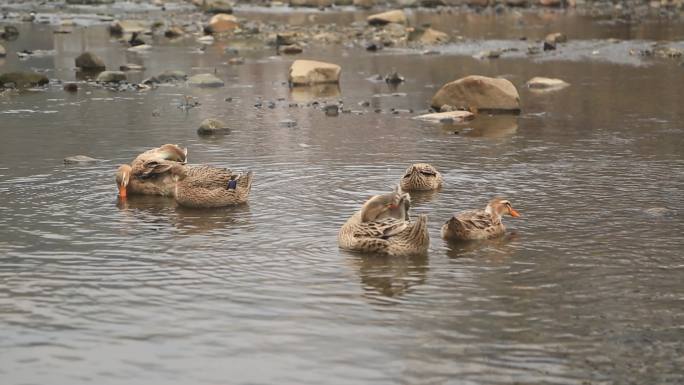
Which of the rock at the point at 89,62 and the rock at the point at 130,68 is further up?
the rock at the point at 89,62

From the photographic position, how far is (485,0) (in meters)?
74.8

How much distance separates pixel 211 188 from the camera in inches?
640

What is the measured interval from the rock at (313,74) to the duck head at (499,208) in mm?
18160

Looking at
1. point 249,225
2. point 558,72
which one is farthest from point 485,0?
point 249,225

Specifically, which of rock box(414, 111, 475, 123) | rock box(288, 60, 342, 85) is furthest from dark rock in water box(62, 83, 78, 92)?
rock box(414, 111, 475, 123)

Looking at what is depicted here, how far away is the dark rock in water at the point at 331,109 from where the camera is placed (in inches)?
1054

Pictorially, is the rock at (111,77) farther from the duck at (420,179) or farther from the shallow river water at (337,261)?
the duck at (420,179)

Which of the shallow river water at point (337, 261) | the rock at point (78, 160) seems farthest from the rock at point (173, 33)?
the rock at point (78, 160)

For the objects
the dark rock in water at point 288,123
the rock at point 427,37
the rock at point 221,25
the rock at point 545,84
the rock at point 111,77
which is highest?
the rock at point 221,25

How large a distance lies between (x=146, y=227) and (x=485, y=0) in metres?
62.3

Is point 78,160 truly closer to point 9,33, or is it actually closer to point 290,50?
point 290,50

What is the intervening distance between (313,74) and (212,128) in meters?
9.61

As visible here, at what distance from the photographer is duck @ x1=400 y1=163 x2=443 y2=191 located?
1714 centimetres

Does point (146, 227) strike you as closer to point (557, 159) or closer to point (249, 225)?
point (249, 225)
